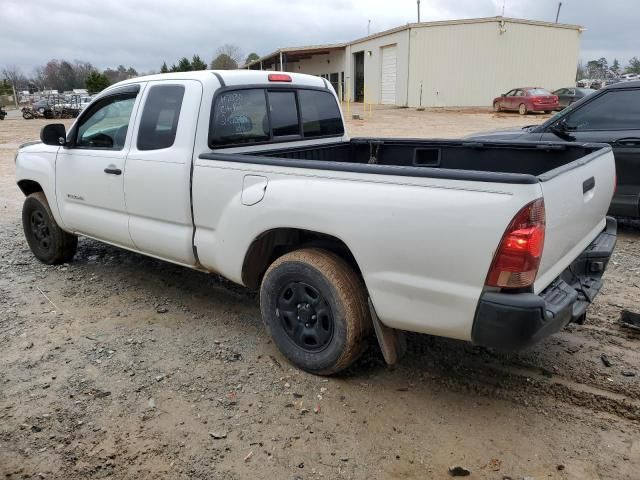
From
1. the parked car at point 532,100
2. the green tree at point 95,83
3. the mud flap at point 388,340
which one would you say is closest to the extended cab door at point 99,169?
the mud flap at point 388,340

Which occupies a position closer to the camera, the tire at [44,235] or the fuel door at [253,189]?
the fuel door at [253,189]

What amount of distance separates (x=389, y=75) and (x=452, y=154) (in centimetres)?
3345

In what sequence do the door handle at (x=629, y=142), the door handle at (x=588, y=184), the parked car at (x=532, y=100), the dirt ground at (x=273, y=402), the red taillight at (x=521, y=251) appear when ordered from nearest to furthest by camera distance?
the red taillight at (x=521, y=251) → the dirt ground at (x=273, y=402) → the door handle at (x=588, y=184) → the door handle at (x=629, y=142) → the parked car at (x=532, y=100)

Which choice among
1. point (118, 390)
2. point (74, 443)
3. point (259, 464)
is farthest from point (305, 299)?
point (74, 443)

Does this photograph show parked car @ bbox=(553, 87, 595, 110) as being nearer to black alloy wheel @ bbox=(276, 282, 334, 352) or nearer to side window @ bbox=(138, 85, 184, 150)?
side window @ bbox=(138, 85, 184, 150)

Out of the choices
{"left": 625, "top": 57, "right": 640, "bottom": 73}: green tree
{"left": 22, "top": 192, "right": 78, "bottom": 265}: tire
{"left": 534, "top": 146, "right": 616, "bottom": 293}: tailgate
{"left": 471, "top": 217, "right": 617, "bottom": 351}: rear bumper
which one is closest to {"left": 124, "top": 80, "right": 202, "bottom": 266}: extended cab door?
{"left": 22, "top": 192, "right": 78, "bottom": 265}: tire

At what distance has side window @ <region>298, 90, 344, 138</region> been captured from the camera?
184 inches

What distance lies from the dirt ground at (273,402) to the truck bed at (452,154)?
51.3 inches

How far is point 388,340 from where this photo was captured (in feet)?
10.1

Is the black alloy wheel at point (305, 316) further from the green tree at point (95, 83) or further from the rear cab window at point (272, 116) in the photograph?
the green tree at point (95, 83)

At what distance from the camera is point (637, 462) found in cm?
262

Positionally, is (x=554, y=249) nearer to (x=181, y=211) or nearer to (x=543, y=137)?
(x=181, y=211)

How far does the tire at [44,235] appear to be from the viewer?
5.39 metres

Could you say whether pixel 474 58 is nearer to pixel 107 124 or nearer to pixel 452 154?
pixel 452 154
